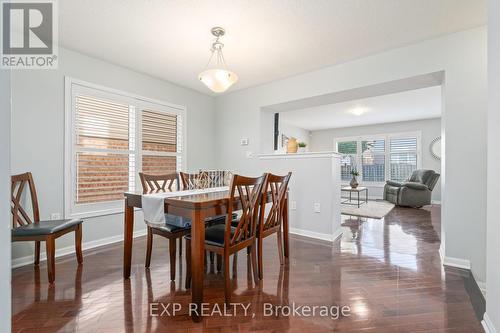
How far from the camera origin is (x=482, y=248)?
2328 millimetres

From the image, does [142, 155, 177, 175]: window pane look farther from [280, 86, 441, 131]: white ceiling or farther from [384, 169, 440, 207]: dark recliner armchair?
[384, 169, 440, 207]: dark recliner armchair

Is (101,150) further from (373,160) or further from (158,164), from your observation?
(373,160)

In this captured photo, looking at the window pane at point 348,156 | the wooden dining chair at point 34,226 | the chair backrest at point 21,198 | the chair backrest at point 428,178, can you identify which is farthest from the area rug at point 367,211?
the chair backrest at point 21,198

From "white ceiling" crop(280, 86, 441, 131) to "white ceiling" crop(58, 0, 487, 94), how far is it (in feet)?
8.00

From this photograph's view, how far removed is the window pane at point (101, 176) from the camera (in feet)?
9.88

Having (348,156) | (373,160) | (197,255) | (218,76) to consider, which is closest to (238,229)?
(197,255)

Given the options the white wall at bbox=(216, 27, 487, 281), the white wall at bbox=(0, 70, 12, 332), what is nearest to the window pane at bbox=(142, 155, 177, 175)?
the white wall at bbox=(0, 70, 12, 332)

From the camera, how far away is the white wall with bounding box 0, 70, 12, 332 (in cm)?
67

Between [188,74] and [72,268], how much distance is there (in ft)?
9.23

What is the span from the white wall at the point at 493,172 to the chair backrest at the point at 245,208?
1425 millimetres

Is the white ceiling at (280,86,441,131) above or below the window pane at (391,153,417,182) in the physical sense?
above

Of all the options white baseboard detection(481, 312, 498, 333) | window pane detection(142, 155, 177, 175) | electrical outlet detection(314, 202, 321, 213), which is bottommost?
white baseboard detection(481, 312, 498, 333)

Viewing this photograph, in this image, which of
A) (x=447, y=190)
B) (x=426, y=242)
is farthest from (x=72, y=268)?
(x=426, y=242)

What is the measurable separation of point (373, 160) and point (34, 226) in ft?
27.4
